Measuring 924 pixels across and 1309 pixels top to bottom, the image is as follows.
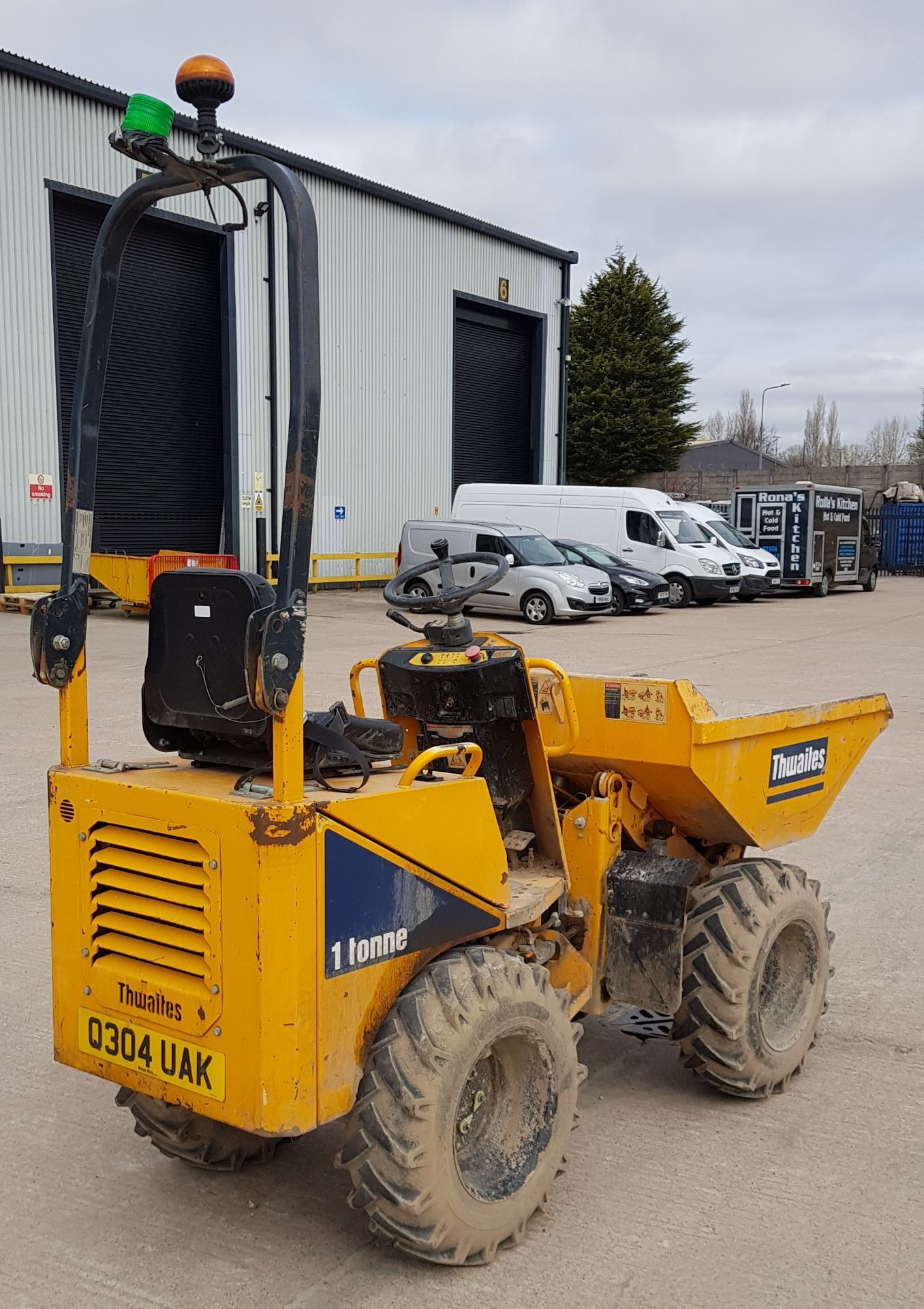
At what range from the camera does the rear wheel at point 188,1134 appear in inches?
137

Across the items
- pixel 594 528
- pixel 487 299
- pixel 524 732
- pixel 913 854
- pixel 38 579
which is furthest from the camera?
pixel 487 299

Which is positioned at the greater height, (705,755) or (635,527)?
(635,527)

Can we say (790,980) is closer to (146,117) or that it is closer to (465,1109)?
(465,1109)

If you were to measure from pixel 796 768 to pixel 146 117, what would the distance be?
2.99m

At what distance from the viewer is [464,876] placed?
321 cm

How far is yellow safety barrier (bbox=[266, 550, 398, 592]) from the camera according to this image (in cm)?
2888

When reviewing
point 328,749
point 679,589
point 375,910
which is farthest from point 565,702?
point 679,589

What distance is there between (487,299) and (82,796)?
31847 mm

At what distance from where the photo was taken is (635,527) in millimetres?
26406

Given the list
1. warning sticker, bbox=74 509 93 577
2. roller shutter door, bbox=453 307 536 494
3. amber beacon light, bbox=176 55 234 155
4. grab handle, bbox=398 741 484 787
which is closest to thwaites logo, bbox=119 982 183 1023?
grab handle, bbox=398 741 484 787

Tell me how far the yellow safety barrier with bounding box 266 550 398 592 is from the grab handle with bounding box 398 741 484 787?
81.2ft

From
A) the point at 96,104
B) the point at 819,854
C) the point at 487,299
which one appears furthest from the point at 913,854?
the point at 487,299

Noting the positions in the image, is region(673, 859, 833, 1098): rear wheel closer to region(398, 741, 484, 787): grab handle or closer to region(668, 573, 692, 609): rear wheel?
region(398, 741, 484, 787): grab handle

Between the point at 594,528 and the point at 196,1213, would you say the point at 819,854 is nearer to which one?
the point at 196,1213
